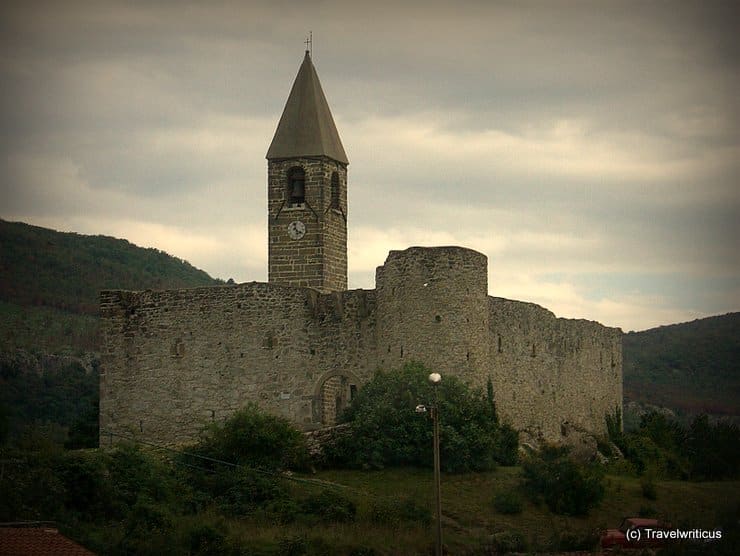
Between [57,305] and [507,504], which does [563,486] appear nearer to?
[507,504]

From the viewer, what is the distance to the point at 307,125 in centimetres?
5728

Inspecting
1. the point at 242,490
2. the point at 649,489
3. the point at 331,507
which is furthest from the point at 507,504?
the point at 242,490

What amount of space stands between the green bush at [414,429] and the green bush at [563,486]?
160 cm

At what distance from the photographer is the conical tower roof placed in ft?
187

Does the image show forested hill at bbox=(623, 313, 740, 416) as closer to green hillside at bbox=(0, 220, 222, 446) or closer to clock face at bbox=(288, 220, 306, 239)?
clock face at bbox=(288, 220, 306, 239)

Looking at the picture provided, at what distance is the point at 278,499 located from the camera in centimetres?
4350

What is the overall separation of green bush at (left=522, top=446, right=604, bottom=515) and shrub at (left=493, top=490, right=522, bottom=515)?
761mm

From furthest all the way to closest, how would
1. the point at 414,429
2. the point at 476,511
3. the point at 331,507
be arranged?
the point at 414,429 → the point at 476,511 → the point at 331,507

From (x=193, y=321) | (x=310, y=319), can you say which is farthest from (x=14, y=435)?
(x=310, y=319)

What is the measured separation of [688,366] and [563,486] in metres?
39.9

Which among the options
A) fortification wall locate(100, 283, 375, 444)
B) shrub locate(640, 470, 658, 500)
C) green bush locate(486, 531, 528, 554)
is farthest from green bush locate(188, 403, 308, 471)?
shrub locate(640, 470, 658, 500)

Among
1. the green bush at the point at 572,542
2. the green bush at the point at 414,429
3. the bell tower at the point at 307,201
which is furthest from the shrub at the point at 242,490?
the bell tower at the point at 307,201

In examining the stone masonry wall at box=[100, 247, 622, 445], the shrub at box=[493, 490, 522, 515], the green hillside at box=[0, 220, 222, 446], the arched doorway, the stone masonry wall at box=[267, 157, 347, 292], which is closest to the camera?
the shrub at box=[493, 490, 522, 515]

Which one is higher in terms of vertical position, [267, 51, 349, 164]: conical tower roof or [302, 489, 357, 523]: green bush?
[267, 51, 349, 164]: conical tower roof
